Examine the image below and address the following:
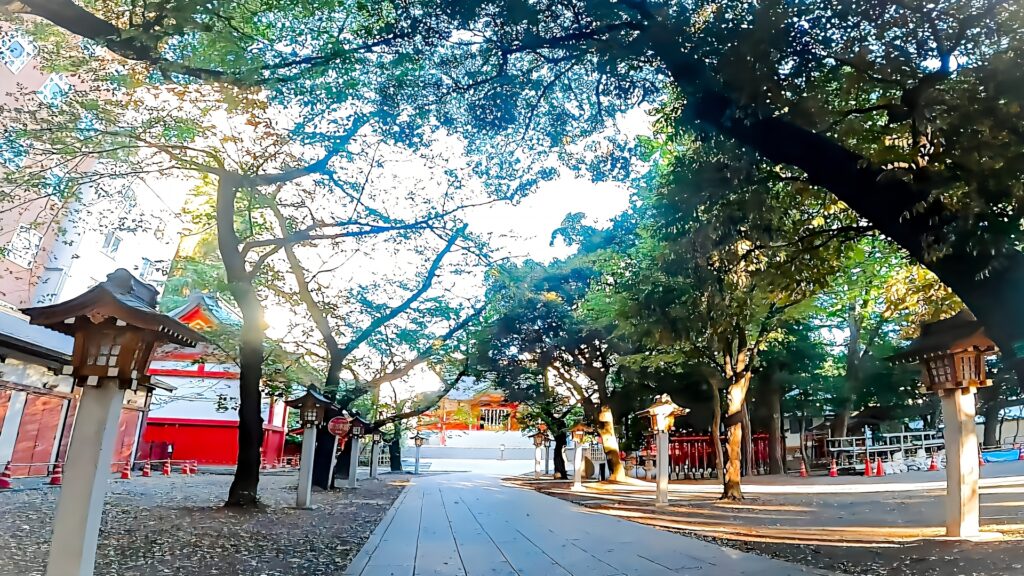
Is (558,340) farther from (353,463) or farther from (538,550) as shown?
(538,550)

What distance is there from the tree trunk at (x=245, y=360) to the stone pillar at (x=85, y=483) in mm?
6210

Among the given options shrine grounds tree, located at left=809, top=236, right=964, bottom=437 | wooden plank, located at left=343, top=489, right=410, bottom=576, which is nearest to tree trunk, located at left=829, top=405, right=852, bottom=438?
shrine grounds tree, located at left=809, top=236, right=964, bottom=437

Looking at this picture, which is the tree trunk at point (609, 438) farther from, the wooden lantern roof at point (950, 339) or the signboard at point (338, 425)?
the wooden lantern roof at point (950, 339)

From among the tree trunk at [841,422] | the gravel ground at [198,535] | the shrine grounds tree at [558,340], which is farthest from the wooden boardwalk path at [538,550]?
the tree trunk at [841,422]

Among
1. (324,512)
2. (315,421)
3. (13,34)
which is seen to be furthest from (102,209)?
(324,512)

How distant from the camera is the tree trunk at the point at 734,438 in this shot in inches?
464

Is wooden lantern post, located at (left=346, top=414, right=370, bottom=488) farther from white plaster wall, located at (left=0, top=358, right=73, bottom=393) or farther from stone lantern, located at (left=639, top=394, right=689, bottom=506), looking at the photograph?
stone lantern, located at (left=639, top=394, right=689, bottom=506)

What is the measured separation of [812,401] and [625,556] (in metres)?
19.4

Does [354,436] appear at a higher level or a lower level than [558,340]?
lower

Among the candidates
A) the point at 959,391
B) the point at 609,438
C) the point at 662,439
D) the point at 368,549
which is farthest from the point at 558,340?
the point at 959,391

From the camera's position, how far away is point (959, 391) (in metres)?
6.52

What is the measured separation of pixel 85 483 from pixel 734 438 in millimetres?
10997

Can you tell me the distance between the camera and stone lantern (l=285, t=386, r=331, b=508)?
36.4 feet

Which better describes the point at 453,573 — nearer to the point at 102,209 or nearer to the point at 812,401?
the point at 102,209
